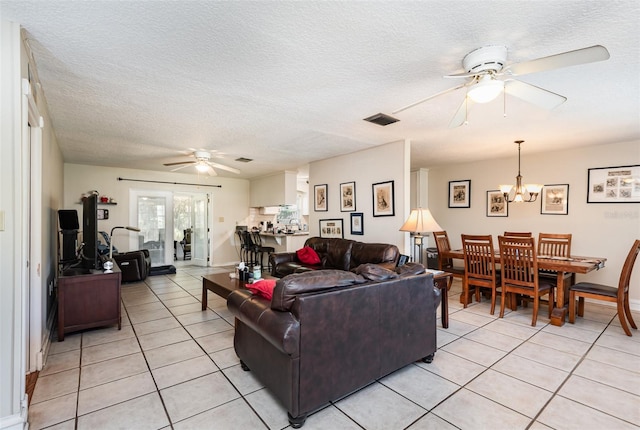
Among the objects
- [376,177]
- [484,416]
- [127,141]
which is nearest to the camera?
[484,416]

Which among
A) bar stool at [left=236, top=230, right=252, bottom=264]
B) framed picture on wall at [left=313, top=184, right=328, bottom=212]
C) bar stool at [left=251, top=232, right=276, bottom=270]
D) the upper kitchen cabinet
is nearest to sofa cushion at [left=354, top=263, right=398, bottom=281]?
framed picture on wall at [left=313, top=184, right=328, bottom=212]

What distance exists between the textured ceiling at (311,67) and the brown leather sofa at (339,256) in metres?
1.62

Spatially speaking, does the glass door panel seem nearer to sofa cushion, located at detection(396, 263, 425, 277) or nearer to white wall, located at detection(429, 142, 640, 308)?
white wall, located at detection(429, 142, 640, 308)

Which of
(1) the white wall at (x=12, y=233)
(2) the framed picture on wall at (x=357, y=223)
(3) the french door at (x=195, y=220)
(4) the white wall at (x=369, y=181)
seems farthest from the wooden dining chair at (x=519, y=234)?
(3) the french door at (x=195, y=220)

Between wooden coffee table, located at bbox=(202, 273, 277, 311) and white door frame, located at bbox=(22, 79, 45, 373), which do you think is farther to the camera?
wooden coffee table, located at bbox=(202, 273, 277, 311)

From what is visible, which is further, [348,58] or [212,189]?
[212,189]

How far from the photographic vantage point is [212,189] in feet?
26.2

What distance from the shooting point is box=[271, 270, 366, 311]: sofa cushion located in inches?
72.6

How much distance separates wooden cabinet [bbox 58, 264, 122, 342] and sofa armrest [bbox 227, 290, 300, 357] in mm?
2043

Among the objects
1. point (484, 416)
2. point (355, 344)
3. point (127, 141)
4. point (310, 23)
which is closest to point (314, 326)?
point (355, 344)

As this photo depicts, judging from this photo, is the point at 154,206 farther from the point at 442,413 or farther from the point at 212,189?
the point at 442,413

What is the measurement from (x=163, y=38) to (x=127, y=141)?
3.21 metres

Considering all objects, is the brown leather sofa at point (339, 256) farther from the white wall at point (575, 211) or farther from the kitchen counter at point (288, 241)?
the white wall at point (575, 211)

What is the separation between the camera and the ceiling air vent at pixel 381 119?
3375 mm
